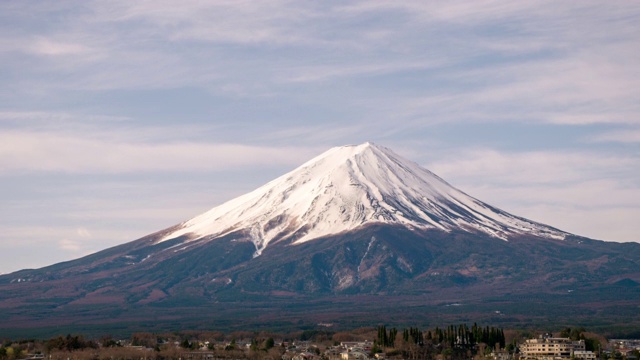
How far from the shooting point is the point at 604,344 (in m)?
128

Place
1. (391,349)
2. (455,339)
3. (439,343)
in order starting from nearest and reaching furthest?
(391,349), (455,339), (439,343)

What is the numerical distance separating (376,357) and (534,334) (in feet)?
95.3

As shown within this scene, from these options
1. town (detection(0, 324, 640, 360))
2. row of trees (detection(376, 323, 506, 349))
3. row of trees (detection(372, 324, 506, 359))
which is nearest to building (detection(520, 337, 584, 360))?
town (detection(0, 324, 640, 360))

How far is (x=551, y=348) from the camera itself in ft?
374

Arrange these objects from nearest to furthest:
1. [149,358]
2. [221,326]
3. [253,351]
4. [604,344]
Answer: [149,358], [253,351], [604,344], [221,326]

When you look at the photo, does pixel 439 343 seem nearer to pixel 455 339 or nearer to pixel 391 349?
pixel 455 339

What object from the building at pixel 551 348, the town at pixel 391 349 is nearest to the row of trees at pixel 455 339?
the town at pixel 391 349

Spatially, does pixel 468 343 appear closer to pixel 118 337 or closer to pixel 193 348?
pixel 193 348

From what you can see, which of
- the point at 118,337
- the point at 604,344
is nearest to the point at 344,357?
the point at 604,344

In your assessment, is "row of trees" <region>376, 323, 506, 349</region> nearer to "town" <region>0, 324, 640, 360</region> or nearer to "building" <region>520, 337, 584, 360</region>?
"town" <region>0, 324, 640, 360</region>

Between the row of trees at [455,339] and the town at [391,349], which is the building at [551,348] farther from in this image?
the row of trees at [455,339]

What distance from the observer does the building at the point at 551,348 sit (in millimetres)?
112375

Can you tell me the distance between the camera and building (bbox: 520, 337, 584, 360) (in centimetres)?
11238

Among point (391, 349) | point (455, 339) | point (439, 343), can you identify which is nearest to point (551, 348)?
point (455, 339)
